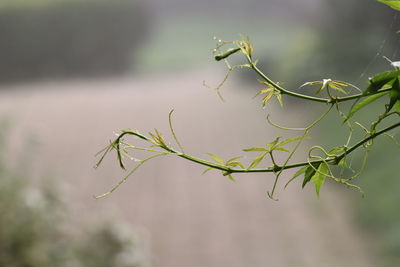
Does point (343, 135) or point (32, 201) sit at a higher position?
point (343, 135)

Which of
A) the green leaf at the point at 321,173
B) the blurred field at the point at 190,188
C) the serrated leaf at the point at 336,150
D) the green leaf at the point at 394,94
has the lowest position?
the green leaf at the point at 321,173

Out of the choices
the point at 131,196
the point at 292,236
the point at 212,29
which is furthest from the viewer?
the point at 212,29

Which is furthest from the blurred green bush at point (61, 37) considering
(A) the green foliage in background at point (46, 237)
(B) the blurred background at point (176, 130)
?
(A) the green foliage in background at point (46, 237)

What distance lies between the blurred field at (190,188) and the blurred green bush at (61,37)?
507 millimetres

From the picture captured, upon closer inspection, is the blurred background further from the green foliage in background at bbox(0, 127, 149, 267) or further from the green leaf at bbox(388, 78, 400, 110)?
the green leaf at bbox(388, 78, 400, 110)

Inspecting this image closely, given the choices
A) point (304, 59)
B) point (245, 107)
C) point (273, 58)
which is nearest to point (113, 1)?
point (273, 58)

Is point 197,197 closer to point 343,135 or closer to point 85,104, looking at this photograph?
point 343,135

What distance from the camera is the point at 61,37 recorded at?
608 cm

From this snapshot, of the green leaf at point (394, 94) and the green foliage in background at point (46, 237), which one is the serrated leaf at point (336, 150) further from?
the green foliage in background at point (46, 237)

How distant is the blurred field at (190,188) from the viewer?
2.50 m

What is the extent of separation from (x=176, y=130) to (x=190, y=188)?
1.09m

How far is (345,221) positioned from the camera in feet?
8.78

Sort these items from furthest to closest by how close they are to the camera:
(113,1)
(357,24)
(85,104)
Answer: (113,1) < (85,104) < (357,24)

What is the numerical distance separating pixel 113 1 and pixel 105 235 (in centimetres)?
481
